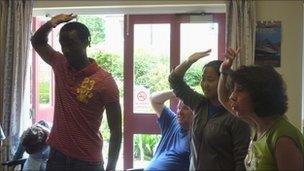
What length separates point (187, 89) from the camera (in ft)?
6.86

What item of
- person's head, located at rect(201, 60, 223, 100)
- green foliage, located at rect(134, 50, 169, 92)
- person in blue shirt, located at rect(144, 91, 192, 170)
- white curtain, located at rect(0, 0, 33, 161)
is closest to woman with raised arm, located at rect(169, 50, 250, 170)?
person's head, located at rect(201, 60, 223, 100)

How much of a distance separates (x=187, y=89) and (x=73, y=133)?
2.03 feet

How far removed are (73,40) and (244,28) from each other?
5.50ft

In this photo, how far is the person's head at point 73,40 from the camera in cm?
186

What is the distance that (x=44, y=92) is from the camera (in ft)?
12.3

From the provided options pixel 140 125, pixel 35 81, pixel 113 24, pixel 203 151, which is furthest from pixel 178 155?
pixel 35 81

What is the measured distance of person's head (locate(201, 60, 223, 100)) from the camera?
1934 millimetres

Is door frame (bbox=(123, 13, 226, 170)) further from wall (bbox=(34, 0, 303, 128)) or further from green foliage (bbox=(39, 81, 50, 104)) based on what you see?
green foliage (bbox=(39, 81, 50, 104))

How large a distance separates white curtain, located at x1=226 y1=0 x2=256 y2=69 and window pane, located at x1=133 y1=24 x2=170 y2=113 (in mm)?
591

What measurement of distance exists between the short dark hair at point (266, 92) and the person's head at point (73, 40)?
0.83 metres

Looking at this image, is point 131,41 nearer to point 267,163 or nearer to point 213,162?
point 213,162

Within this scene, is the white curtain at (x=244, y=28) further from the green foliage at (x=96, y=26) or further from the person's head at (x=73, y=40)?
the person's head at (x=73, y=40)

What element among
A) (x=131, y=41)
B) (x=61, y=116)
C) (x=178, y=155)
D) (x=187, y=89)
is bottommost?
(x=178, y=155)

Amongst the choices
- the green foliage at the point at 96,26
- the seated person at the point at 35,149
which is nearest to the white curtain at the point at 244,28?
the green foliage at the point at 96,26
